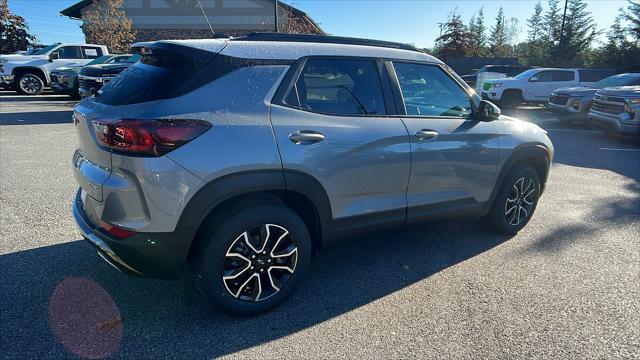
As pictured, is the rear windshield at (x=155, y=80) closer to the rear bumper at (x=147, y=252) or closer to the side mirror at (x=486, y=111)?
the rear bumper at (x=147, y=252)

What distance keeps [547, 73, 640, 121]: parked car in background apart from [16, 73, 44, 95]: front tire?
1951 cm

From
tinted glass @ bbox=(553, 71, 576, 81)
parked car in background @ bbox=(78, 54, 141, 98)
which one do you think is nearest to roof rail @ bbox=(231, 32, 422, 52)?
parked car in background @ bbox=(78, 54, 141, 98)

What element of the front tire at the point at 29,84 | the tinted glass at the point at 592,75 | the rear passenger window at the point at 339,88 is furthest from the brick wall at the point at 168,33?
the rear passenger window at the point at 339,88

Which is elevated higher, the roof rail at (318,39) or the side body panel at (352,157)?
the roof rail at (318,39)

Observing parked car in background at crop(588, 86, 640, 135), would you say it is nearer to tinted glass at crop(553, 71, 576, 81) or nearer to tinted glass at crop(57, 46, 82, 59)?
tinted glass at crop(553, 71, 576, 81)

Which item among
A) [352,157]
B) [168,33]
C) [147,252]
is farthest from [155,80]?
[168,33]

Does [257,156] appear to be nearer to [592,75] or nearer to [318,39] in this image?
[318,39]

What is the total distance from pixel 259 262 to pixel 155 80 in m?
1.34

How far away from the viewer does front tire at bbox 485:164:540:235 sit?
13.6 feet

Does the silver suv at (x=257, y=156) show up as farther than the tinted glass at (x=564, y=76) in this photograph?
No

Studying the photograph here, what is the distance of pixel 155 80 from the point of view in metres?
2.57

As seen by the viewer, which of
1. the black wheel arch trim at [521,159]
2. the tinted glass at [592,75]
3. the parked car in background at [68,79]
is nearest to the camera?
the black wheel arch trim at [521,159]

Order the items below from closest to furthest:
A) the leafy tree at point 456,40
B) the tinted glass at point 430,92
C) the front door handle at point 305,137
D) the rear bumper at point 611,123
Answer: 1. the front door handle at point 305,137
2. the tinted glass at point 430,92
3. the rear bumper at point 611,123
4. the leafy tree at point 456,40

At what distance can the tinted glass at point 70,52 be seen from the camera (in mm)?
17031
